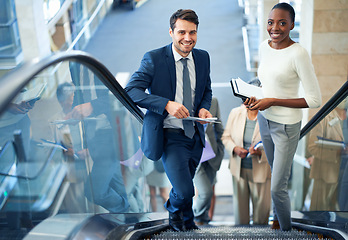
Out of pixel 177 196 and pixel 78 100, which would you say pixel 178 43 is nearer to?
pixel 78 100

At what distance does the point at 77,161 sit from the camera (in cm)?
244

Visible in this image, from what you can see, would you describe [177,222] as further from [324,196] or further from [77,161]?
[324,196]

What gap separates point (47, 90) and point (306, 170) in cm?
380

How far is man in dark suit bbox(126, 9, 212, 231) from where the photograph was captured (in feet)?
10.2

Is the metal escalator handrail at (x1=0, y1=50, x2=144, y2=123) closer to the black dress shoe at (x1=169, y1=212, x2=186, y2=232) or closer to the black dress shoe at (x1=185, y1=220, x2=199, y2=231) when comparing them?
the black dress shoe at (x1=169, y1=212, x2=186, y2=232)

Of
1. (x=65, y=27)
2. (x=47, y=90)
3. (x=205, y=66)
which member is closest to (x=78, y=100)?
(x=47, y=90)

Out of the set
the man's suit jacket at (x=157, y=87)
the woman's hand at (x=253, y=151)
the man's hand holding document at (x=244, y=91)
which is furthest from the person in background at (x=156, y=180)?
the man's hand holding document at (x=244, y=91)

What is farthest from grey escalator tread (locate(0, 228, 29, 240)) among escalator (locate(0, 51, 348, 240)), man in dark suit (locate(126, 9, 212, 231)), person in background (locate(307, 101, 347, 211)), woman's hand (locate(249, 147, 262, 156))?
woman's hand (locate(249, 147, 262, 156))

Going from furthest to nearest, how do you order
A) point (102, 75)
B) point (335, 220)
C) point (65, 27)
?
point (65, 27)
point (335, 220)
point (102, 75)

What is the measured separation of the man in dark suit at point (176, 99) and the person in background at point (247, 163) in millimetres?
1415

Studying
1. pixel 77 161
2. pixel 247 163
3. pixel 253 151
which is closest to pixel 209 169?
pixel 247 163

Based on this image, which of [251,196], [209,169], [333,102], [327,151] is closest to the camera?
[333,102]

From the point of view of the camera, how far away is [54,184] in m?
2.09

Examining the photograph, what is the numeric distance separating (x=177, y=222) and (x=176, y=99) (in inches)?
41.8
